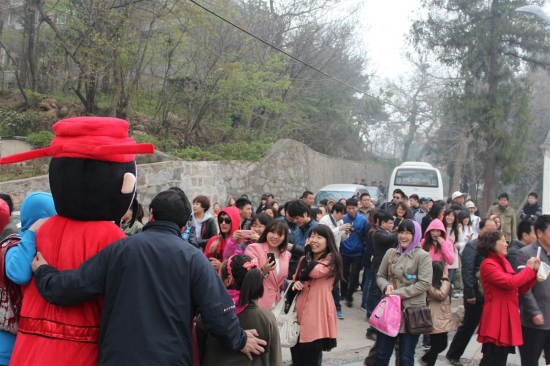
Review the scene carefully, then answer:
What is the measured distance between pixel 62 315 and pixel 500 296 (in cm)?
406

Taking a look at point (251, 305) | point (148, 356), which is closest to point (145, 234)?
point (148, 356)

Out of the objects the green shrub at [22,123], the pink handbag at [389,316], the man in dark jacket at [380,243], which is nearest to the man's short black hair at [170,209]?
the pink handbag at [389,316]

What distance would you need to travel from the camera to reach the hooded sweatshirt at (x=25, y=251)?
3.34 metres

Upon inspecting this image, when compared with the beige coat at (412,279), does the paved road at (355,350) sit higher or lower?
lower

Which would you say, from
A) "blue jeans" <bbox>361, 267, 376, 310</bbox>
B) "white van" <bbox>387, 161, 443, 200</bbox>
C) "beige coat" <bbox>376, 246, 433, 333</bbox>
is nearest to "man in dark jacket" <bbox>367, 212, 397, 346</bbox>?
"blue jeans" <bbox>361, 267, 376, 310</bbox>

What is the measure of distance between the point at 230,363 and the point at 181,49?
1491cm

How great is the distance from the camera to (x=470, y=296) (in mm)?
6477

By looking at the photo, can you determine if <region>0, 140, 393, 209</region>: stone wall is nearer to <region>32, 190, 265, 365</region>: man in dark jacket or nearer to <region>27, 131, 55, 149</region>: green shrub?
<region>27, 131, 55, 149</region>: green shrub

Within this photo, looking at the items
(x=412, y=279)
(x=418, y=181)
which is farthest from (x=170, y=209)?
(x=418, y=181)

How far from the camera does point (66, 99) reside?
55.2 feet

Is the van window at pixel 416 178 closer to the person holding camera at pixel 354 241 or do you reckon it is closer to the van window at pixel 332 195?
the van window at pixel 332 195

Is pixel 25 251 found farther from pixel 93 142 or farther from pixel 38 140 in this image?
pixel 38 140

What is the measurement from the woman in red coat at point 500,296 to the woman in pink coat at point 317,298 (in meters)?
1.50

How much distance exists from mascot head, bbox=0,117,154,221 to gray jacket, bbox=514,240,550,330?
3.95 metres
